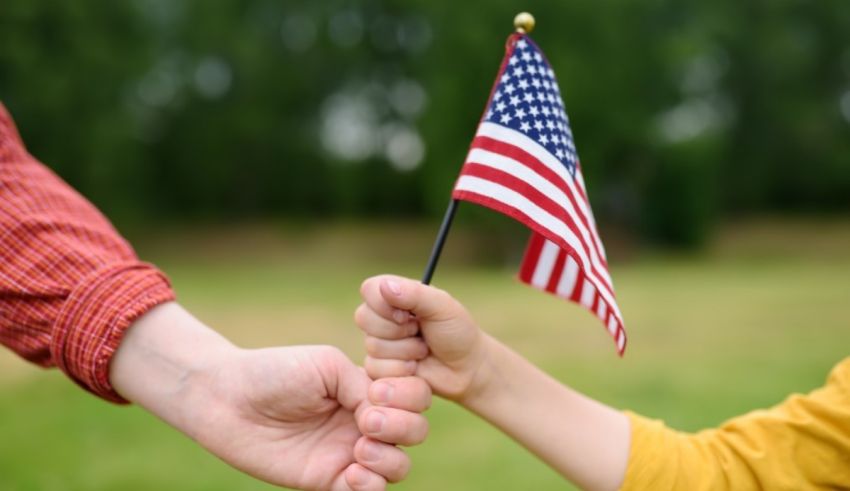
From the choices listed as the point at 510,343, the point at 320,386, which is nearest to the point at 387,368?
the point at 320,386

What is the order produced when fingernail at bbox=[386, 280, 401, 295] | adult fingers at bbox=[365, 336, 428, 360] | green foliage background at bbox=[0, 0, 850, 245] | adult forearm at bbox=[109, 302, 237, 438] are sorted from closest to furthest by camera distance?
fingernail at bbox=[386, 280, 401, 295]
adult fingers at bbox=[365, 336, 428, 360]
adult forearm at bbox=[109, 302, 237, 438]
green foliage background at bbox=[0, 0, 850, 245]

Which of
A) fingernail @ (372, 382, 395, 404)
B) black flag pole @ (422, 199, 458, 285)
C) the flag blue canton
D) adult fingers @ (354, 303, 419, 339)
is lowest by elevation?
fingernail @ (372, 382, 395, 404)

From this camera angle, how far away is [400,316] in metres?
1.60

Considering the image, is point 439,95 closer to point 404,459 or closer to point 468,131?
point 468,131

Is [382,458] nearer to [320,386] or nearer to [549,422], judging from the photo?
[320,386]

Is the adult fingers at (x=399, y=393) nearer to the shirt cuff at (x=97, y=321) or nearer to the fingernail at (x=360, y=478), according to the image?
the fingernail at (x=360, y=478)

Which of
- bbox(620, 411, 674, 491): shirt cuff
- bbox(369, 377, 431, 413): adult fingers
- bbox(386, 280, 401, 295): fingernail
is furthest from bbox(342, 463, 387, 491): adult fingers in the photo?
bbox(620, 411, 674, 491): shirt cuff

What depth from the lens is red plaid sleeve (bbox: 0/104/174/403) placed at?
5.63 ft

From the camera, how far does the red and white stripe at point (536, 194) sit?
66.4 inches

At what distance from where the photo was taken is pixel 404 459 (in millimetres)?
1622

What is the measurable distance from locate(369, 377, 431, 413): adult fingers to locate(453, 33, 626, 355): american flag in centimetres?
39

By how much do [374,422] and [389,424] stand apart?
0.03 meters

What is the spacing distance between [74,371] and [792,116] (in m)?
27.6

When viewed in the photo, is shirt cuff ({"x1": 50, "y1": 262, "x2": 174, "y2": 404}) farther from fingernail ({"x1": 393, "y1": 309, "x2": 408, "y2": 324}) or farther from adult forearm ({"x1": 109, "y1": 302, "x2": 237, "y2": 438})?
fingernail ({"x1": 393, "y1": 309, "x2": 408, "y2": 324})
